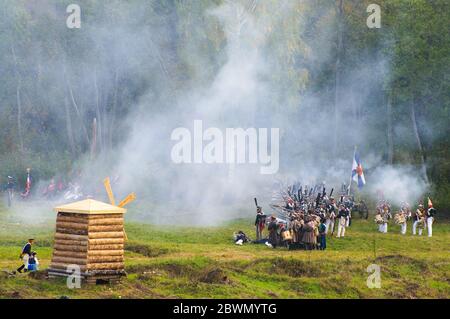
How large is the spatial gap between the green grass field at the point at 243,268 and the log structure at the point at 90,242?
1.83ft

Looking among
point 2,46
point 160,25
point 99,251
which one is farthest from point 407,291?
point 2,46

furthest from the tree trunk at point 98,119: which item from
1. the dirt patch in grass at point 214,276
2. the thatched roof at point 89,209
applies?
the thatched roof at point 89,209

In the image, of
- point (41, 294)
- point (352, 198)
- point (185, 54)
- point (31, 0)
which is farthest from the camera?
point (31, 0)

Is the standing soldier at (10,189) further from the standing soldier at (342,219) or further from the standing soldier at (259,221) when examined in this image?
the standing soldier at (342,219)

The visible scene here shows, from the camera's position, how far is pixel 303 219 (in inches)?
1970

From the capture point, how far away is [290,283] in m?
42.5

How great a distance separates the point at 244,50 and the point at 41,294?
3189 cm

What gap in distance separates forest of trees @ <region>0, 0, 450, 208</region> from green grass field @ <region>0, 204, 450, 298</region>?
14.9m

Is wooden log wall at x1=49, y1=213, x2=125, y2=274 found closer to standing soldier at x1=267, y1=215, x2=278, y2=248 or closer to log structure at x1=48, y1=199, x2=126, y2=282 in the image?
log structure at x1=48, y1=199, x2=126, y2=282

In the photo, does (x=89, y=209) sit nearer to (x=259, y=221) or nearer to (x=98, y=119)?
(x=259, y=221)

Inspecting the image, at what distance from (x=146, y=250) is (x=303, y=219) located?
762 cm

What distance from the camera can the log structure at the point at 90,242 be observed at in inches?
1535

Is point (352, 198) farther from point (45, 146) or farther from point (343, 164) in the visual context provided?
point (45, 146)

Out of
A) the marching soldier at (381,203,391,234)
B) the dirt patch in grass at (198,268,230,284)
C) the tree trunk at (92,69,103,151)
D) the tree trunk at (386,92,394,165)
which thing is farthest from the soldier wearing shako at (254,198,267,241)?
the tree trunk at (92,69,103,151)
